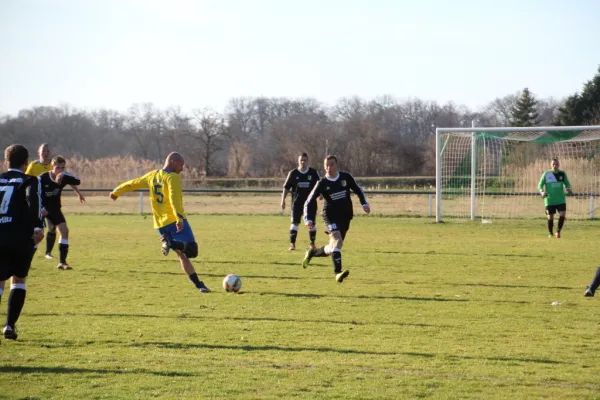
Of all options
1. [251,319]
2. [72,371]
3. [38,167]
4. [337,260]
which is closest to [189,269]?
[251,319]

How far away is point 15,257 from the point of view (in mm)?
7676

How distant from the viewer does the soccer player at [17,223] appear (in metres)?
7.61

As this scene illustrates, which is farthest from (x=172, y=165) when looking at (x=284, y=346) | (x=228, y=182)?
(x=228, y=182)

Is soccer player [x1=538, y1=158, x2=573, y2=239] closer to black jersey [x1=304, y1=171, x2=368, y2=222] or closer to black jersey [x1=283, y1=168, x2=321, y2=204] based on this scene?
black jersey [x1=283, y1=168, x2=321, y2=204]

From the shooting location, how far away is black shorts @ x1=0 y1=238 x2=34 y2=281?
7.58 metres

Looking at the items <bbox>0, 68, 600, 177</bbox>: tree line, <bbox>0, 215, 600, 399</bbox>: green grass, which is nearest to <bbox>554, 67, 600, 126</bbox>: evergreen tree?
<bbox>0, 68, 600, 177</bbox>: tree line

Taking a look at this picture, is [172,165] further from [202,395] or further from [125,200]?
[125,200]

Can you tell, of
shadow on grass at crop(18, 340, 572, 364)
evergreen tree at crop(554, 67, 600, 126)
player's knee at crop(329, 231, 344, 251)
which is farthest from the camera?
evergreen tree at crop(554, 67, 600, 126)

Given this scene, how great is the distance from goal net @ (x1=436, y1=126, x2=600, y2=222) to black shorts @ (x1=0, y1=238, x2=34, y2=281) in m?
19.2

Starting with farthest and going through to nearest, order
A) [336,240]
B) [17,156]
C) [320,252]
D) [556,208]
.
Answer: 1. [556,208]
2. [320,252]
3. [336,240]
4. [17,156]

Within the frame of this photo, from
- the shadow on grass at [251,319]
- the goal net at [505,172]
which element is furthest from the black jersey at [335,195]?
the goal net at [505,172]

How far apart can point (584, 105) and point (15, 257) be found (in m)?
50.0

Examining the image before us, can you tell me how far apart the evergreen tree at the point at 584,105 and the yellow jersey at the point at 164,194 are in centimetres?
4560

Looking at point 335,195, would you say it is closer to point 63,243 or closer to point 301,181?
point 301,181
